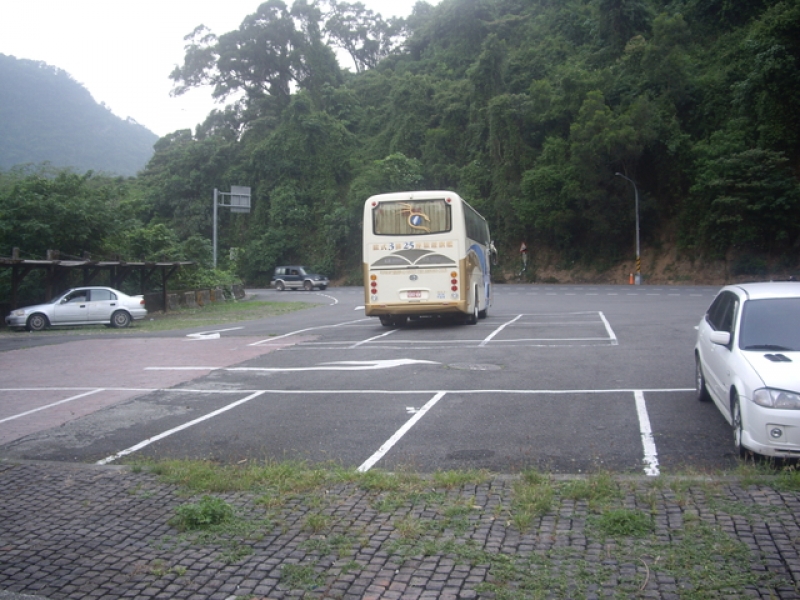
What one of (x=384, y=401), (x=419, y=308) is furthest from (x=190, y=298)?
(x=384, y=401)

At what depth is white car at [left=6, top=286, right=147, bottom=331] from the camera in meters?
24.0

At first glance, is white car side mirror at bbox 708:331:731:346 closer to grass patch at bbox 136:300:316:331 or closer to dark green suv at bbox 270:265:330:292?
grass patch at bbox 136:300:316:331

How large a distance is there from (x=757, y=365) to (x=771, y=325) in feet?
3.03

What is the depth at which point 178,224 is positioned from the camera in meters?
70.7

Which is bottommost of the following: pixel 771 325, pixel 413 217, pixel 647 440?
pixel 647 440

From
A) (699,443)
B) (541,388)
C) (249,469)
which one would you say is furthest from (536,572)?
(541,388)

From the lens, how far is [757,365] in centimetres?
691

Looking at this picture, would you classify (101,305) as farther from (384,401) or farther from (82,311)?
(384,401)

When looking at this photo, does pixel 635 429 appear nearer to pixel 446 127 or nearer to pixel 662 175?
pixel 662 175

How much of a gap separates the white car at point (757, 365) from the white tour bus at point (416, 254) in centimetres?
1039

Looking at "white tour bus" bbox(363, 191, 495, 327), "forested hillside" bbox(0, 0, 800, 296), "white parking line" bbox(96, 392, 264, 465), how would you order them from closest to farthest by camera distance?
"white parking line" bbox(96, 392, 264, 465) → "white tour bus" bbox(363, 191, 495, 327) → "forested hillside" bbox(0, 0, 800, 296)

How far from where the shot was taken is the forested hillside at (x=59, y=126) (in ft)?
279

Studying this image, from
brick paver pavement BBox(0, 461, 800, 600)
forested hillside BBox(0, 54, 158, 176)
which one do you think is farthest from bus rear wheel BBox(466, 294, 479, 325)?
forested hillside BBox(0, 54, 158, 176)

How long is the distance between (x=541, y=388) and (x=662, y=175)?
43794 millimetres
